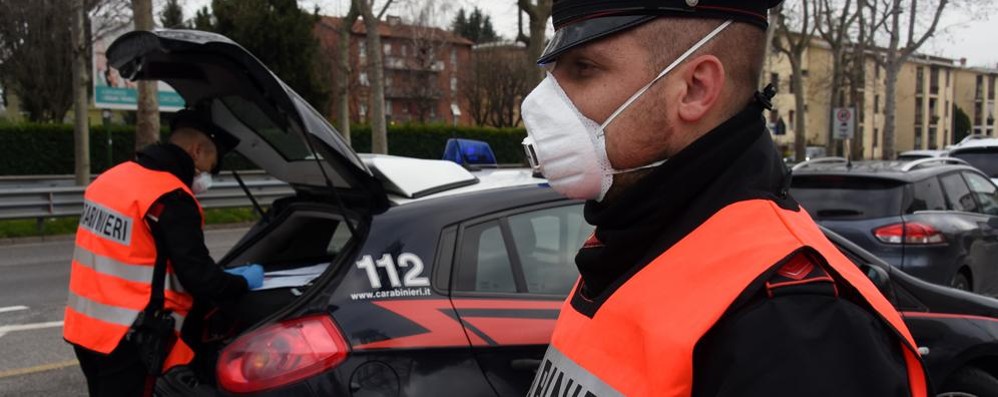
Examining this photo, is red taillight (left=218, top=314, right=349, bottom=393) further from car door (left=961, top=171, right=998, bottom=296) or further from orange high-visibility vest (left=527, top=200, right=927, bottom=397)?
car door (left=961, top=171, right=998, bottom=296)

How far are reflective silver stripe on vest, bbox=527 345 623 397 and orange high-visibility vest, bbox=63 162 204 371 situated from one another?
2.26 metres

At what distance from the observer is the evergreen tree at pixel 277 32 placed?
31953 millimetres

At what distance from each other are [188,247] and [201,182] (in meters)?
0.62

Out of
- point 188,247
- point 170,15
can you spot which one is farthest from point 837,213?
point 170,15

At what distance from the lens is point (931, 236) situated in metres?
6.36

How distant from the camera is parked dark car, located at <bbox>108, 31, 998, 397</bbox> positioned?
252 cm

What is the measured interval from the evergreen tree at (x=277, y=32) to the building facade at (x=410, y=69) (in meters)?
7.86

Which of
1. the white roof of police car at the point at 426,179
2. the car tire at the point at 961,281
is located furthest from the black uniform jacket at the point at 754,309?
the car tire at the point at 961,281

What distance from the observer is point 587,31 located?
124cm

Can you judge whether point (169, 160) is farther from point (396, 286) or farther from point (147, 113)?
point (147, 113)

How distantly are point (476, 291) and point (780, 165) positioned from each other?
1637 mm

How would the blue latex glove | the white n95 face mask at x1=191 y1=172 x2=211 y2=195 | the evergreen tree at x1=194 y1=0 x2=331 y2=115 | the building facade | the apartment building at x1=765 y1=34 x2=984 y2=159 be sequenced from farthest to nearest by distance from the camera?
the apartment building at x1=765 y1=34 x2=984 y2=159, the building facade, the evergreen tree at x1=194 y1=0 x2=331 y2=115, the white n95 face mask at x1=191 y1=172 x2=211 y2=195, the blue latex glove

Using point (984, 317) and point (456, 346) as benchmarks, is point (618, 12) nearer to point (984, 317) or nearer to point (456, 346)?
point (456, 346)

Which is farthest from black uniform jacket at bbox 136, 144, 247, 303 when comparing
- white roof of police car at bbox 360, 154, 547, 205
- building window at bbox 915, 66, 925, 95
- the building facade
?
building window at bbox 915, 66, 925, 95
